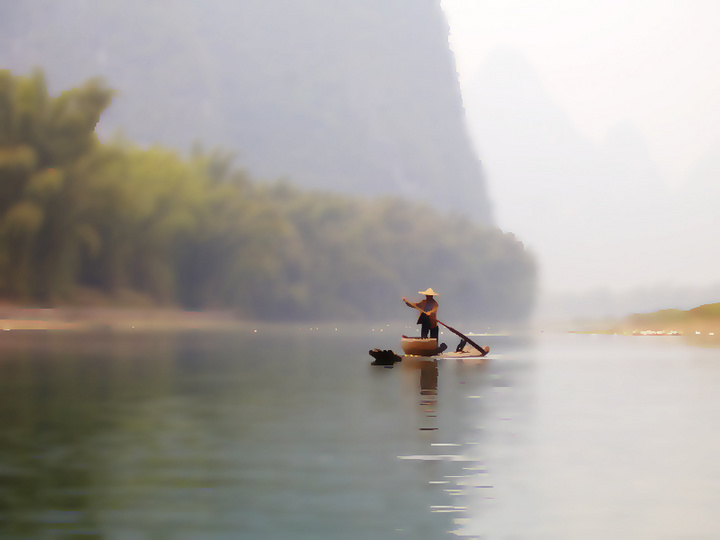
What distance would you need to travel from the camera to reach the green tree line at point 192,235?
42.5 metres

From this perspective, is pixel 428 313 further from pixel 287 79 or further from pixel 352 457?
pixel 287 79

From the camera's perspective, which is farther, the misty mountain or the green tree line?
the misty mountain

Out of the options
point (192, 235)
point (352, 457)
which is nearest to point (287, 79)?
point (192, 235)

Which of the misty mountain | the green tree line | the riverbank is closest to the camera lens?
the green tree line

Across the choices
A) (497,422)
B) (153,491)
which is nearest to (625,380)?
(497,422)

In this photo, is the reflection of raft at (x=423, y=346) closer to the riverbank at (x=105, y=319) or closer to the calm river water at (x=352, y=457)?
the calm river water at (x=352, y=457)

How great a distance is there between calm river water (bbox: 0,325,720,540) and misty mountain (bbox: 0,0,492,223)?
106m

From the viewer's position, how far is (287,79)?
468 ft

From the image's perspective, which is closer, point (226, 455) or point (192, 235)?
point (226, 455)

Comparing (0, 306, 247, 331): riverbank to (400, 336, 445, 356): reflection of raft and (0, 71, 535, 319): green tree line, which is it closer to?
(0, 71, 535, 319): green tree line

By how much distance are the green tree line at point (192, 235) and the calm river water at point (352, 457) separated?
83.7ft

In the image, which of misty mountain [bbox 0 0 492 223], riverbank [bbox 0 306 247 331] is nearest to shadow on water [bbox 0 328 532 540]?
riverbank [bbox 0 306 247 331]

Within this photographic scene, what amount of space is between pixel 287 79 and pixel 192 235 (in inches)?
3581

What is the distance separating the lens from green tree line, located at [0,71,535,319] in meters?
42.5
